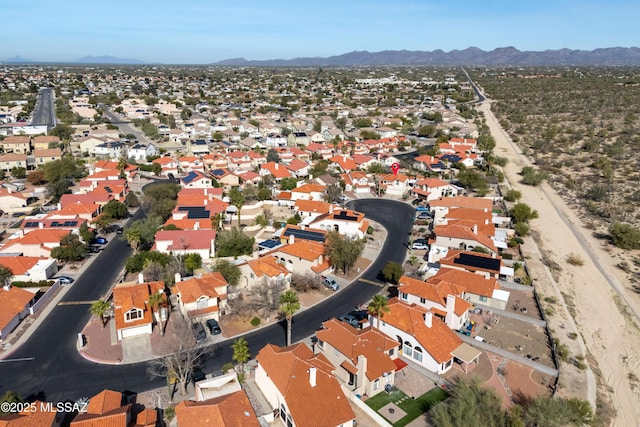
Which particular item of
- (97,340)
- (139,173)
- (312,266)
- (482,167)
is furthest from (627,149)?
(97,340)

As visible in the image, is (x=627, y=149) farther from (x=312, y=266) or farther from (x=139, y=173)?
(x=139, y=173)

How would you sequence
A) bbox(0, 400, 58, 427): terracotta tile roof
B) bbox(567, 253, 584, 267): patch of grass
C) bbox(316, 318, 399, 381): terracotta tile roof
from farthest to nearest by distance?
bbox(567, 253, 584, 267): patch of grass → bbox(316, 318, 399, 381): terracotta tile roof → bbox(0, 400, 58, 427): terracotta tile roof

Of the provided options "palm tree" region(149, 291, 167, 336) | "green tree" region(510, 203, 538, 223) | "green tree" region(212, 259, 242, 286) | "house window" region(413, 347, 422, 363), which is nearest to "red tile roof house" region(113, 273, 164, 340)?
"palm tree" region(149, 291, 167, 336)

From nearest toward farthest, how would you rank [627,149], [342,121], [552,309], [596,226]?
[552,309] < [596,226] < [627,149] < [342,121]

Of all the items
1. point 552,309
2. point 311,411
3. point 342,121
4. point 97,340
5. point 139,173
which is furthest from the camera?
point 342,121

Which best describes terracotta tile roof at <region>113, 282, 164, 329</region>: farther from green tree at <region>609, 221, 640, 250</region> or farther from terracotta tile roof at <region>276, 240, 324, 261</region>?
green tree at <region>609, 221, 640, 250</region>

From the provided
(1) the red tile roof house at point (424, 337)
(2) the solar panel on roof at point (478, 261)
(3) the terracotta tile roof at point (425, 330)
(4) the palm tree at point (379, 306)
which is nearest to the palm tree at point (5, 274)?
(4) the palm tree at point (379, 306)

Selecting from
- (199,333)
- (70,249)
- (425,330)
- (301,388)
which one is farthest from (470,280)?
(70,249)

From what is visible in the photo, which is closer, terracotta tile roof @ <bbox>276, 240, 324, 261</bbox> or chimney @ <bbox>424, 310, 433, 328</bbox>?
chimney @ <bbox>424, 310, 433, 328</bbox>
